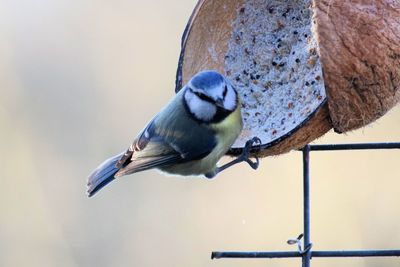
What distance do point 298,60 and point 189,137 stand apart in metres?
0.33

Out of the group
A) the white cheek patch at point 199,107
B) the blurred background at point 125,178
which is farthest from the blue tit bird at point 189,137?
the blurred background at point 125,178

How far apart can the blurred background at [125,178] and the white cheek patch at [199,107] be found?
84 centimetres

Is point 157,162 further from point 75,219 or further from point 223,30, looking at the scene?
point 75,219

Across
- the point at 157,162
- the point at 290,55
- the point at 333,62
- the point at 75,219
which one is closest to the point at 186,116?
the point at 157,162

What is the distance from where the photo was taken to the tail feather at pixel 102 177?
230cm

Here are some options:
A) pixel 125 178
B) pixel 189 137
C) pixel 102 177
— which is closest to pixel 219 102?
pixel 189 137

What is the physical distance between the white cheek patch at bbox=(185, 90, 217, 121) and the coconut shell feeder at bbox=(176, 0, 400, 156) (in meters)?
0.10

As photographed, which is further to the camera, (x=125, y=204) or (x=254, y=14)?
(x=125, y=204)

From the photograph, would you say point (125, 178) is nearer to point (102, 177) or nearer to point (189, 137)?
point (102, 177)

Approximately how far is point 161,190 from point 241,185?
296 mm

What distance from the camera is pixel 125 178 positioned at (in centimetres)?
334

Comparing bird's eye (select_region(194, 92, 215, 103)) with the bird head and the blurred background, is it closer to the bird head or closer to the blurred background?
the bird head

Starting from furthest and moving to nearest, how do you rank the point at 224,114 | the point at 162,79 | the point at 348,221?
the point at 162,79
the point at 348,221
the point at 224,114

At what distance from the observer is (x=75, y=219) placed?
131 inches
